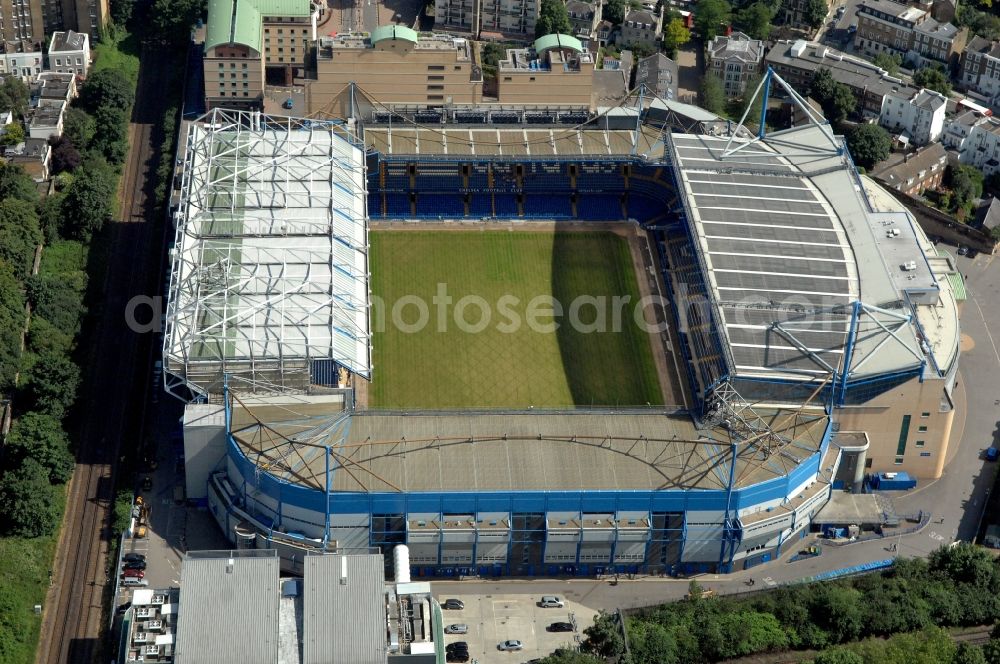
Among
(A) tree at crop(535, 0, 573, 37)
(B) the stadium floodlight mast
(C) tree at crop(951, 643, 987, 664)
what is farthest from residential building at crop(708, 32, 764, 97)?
(C) tree at crop(951, 643, 987, 664)

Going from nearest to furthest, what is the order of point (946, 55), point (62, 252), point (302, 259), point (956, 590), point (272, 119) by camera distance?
point (956, 590)
point (302, 259)
point (62, 252)
point (272, 119)
point (946, 55)

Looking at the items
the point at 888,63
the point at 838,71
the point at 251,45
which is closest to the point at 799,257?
the point at 838,71

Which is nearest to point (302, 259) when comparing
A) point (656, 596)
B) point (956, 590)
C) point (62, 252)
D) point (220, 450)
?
point (220, 450)

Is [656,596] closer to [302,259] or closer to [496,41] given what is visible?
[302,259]

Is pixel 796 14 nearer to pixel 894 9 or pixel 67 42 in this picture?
pixel 894 9

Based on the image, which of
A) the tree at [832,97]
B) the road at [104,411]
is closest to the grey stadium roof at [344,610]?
the road at [104,411]

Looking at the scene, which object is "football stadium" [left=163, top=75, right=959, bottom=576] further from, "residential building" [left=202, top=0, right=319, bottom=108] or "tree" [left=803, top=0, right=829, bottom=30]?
"tree" [left=803, top=0, right=829, bottom=30]
